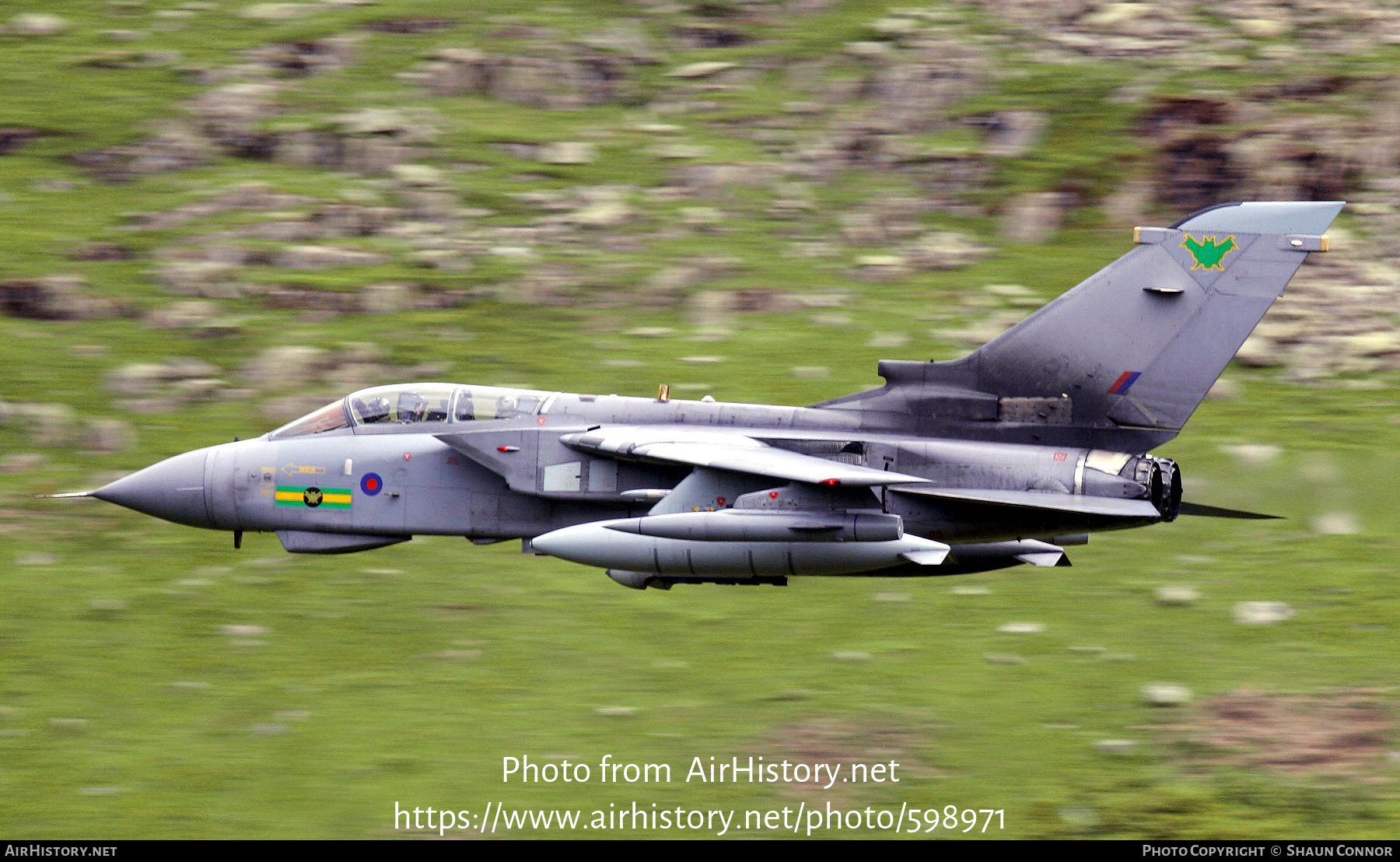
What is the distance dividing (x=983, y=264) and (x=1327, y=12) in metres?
12.1

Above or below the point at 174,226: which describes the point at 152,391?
below

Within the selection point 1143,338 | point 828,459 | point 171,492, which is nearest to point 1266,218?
point 1143,338

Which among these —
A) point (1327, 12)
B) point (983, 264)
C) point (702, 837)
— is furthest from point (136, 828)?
point (1327, 12)

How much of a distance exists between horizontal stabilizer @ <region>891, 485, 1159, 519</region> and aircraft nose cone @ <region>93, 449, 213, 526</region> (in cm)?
865

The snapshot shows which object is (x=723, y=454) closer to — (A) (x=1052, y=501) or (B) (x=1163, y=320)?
(A) (x=1052, y=501)

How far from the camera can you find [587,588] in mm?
23781

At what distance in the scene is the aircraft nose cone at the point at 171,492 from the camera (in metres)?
20.7

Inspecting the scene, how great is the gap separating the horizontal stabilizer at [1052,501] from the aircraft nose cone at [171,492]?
865 cm

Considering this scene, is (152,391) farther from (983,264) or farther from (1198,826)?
(1198,826)

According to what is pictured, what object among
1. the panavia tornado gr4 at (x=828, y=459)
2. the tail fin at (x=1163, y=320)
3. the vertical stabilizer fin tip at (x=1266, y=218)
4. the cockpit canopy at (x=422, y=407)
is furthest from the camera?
the cockpit canopy at (x=422, y=407)

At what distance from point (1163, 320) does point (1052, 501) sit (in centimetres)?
256

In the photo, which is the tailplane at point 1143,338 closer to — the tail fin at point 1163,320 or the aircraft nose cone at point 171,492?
the tail fin at point 1163,320

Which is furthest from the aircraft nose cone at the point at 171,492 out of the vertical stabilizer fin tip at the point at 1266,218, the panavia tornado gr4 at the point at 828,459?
the vertical stabilizer fin tip at the point at 1266,218

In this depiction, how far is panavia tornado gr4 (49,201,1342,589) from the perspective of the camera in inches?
727
